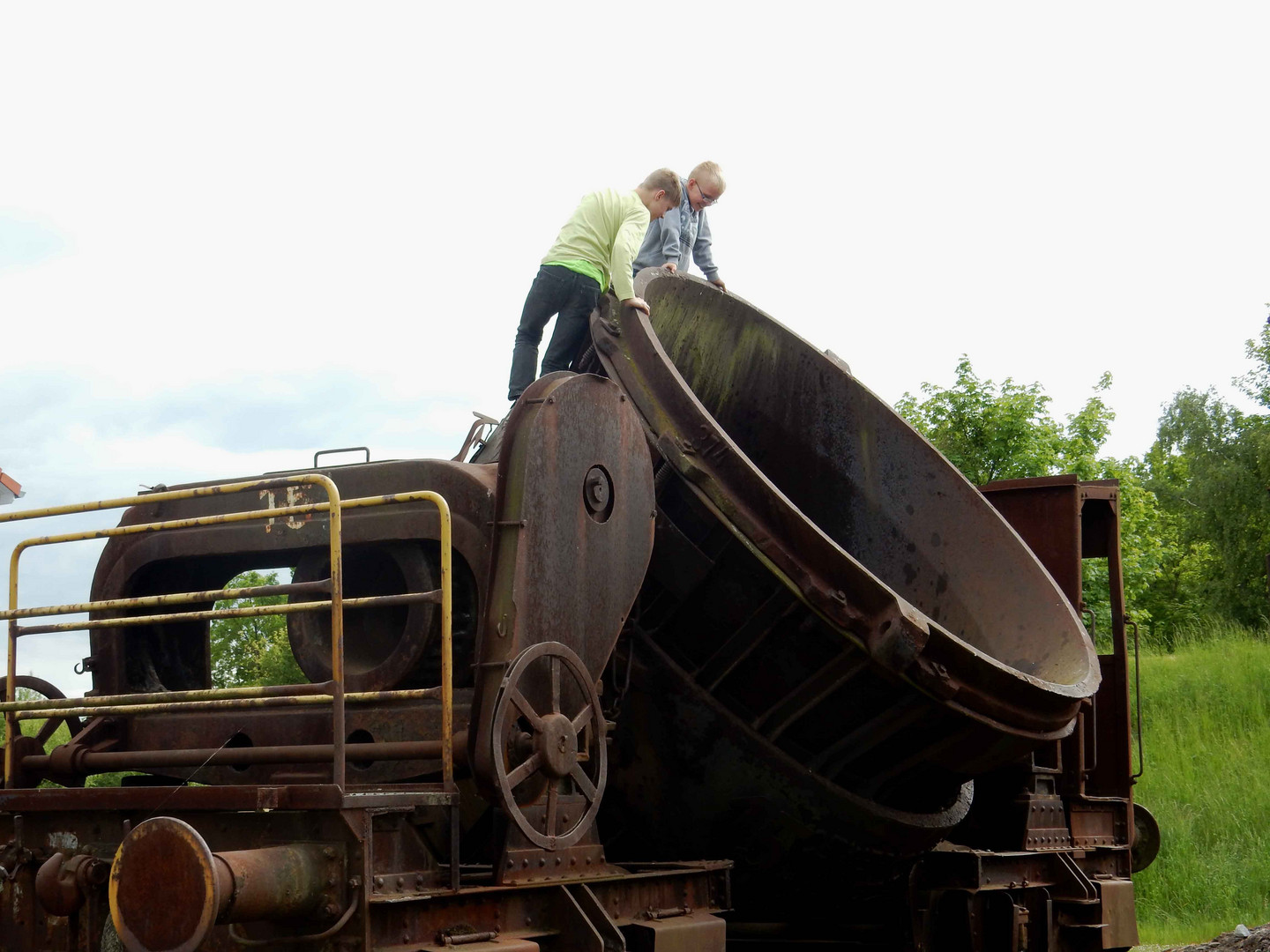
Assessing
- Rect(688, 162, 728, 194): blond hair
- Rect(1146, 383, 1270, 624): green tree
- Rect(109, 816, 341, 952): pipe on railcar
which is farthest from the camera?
Rect(1146, 383, 1270, 624): green tree

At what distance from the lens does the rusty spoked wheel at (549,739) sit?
4133mm

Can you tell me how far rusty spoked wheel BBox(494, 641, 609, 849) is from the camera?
13.6 feet

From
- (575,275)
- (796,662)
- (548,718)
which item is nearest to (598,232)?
(575,275)

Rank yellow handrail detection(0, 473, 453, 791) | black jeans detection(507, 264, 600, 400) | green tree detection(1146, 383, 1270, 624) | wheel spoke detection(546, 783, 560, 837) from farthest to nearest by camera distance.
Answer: green tree detection(1146, 383, 1270, 624), black jeans detection(507, 264, 600, 400), wheel spoke detection(546, 783, 560, 837), yellow handrail detection(0, 473, 453, 791)

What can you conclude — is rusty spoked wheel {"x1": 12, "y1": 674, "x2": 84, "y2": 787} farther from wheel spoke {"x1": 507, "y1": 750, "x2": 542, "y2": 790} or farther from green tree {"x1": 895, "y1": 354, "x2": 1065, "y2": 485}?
green tree {"x1": 895, "y1": 354, "x2": 1065, "y2": 485}

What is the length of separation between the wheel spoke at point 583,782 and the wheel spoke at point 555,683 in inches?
7.6

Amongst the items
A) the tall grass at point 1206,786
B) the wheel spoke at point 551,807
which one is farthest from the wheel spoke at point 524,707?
the tall grass at point 1206,786

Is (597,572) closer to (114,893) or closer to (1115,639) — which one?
(114,893)

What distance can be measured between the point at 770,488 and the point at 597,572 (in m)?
0.70

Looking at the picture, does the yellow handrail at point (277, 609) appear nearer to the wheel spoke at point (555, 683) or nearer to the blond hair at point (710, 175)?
the wheel spoke at point (555, 683)

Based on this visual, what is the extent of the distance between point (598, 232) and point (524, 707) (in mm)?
2476

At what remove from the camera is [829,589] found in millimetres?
4879

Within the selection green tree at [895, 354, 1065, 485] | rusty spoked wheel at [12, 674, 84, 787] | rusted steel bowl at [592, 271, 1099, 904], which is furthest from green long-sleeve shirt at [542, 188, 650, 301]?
green tree at [895, 354, 1065, 485]

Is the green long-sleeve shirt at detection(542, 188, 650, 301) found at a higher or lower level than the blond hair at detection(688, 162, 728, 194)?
lower
